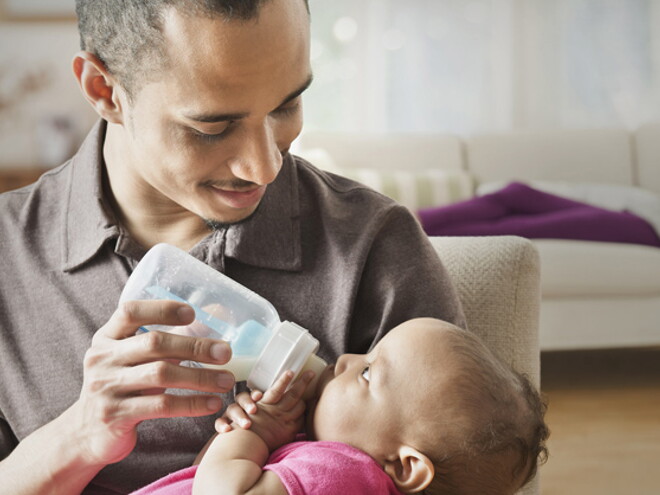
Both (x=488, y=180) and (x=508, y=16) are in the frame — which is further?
(x=508, y=16)

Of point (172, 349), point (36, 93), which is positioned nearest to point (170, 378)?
point (172, 349)

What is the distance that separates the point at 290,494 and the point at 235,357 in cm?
19

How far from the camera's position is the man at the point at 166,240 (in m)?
0.96

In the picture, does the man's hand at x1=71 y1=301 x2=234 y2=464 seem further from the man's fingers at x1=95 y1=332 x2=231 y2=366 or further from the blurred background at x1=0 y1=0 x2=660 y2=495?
the blurred background at x1=0 y1=0 x2=660 y2=495

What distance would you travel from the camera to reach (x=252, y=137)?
3.37ft

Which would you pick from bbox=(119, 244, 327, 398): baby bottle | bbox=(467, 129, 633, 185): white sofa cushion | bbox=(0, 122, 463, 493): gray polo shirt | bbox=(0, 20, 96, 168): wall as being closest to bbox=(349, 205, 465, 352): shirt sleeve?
bbox=(0, 122, 463, 493): gray polo shirt

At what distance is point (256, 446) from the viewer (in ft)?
3.31

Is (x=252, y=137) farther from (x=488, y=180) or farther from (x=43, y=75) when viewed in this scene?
(x=43, y=75)

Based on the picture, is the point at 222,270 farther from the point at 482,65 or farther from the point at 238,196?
the point at 482,65

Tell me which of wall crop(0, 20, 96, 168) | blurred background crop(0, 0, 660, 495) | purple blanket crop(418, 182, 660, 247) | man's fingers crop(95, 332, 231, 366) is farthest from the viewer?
blurred background crop(0, 0, 660, 495)

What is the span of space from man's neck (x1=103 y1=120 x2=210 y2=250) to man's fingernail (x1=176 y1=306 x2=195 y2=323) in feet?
1.15

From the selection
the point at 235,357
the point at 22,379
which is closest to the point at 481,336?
the point at 235,357

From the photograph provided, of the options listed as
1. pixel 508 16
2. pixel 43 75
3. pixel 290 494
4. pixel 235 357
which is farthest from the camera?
pixel 508 16

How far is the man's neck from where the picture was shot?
1.26 meters
